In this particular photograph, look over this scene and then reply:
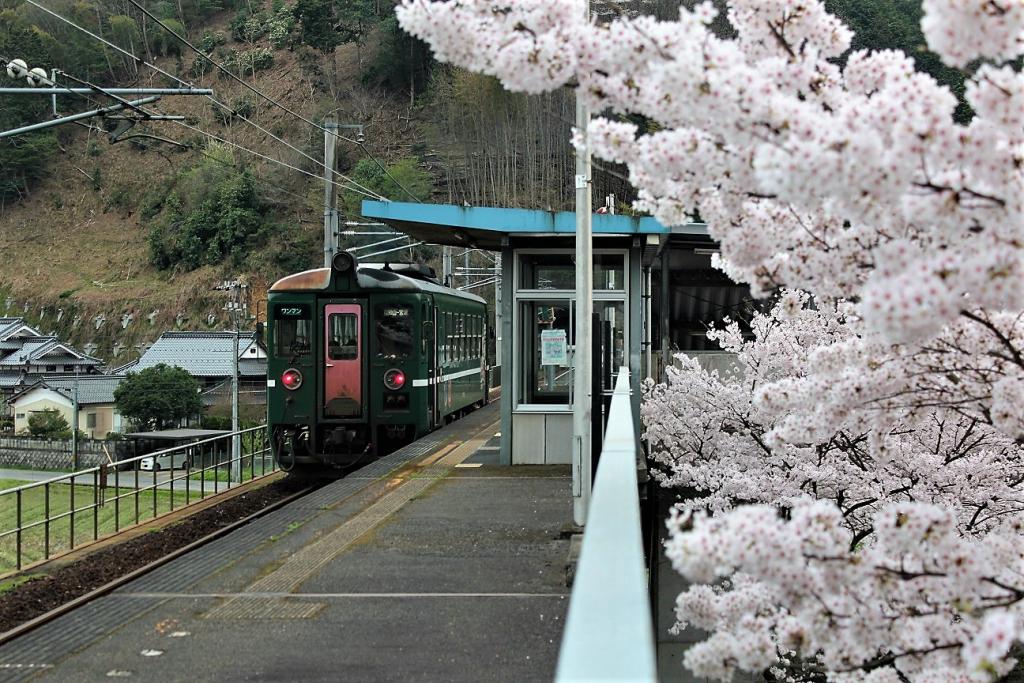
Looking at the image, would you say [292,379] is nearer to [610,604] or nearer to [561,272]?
[561,272]

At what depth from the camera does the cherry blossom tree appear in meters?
2.69

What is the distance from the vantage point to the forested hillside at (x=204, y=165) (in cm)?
6284

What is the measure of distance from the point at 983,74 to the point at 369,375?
13.1 m

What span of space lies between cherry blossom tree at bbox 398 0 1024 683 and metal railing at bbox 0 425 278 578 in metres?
7.45

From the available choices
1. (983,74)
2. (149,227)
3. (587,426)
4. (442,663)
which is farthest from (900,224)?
(149,227)

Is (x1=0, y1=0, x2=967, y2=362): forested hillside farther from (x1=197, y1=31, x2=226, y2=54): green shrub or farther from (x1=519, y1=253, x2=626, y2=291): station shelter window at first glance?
(x1=519, y1=253, x2=626, y2=291): station shelter window

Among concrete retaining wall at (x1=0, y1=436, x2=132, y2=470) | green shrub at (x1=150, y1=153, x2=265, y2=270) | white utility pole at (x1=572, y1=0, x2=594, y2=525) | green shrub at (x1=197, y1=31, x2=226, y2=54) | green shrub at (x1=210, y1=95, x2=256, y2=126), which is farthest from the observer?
green shrub at (x1=197, y1=31, x2=226, y2=54)

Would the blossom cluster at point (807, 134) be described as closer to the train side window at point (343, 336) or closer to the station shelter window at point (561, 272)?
the station shelter window at point (561, 272)

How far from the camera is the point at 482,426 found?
18.8m

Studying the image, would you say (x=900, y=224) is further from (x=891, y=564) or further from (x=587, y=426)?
(x=587, y=426)

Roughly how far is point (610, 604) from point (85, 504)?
456 inches

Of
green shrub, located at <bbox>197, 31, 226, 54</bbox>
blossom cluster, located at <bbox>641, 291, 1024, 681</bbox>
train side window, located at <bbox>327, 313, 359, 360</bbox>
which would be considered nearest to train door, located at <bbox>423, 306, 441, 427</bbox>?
train side window, located at <bbox>327, 313, 359, 360</bbox>

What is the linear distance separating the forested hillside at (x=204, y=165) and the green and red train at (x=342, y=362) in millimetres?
29175

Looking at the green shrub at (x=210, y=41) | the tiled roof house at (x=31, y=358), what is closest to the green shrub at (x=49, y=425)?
the tiled roof house at (x=31, y=358)
